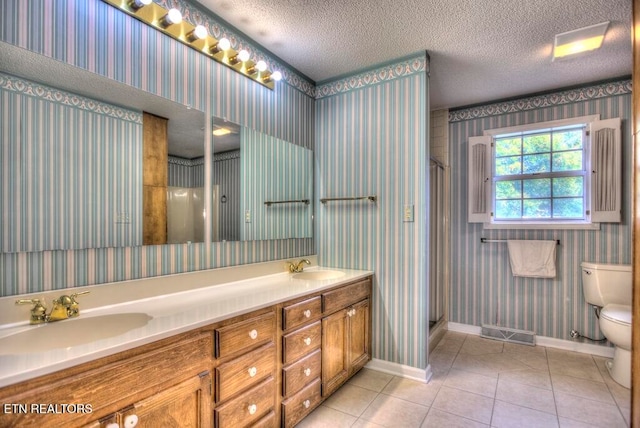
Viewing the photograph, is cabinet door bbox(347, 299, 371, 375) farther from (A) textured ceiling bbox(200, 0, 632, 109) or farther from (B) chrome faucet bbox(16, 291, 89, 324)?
(A) textured ceiling bbox(200, 0, 632, 109)

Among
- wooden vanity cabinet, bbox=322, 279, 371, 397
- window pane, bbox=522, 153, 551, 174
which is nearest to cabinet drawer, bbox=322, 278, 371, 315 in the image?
wooden vanity cabinet, bbox=322, 279, 371, 397

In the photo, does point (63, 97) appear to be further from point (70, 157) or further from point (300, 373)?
point (300, 373)

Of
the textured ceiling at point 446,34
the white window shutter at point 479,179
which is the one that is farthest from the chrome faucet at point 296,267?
the white window shutter at point 479,179

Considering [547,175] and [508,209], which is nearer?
[547,175]

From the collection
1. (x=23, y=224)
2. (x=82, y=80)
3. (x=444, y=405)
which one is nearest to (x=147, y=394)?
(x=23, y=224)

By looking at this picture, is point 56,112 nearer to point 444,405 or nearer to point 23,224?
point 23,224

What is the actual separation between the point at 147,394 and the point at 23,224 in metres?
0.83

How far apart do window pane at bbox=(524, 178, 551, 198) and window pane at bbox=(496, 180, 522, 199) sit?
58mm

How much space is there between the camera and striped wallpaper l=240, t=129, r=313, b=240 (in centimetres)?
227

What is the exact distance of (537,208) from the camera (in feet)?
10.4

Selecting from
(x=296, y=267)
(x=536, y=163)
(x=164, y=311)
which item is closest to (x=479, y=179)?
(x=536, y=163)

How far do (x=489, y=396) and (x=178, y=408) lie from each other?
1.96 metres

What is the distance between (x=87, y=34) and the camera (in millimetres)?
1461

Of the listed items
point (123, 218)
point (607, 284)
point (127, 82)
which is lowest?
point (607, 284)
